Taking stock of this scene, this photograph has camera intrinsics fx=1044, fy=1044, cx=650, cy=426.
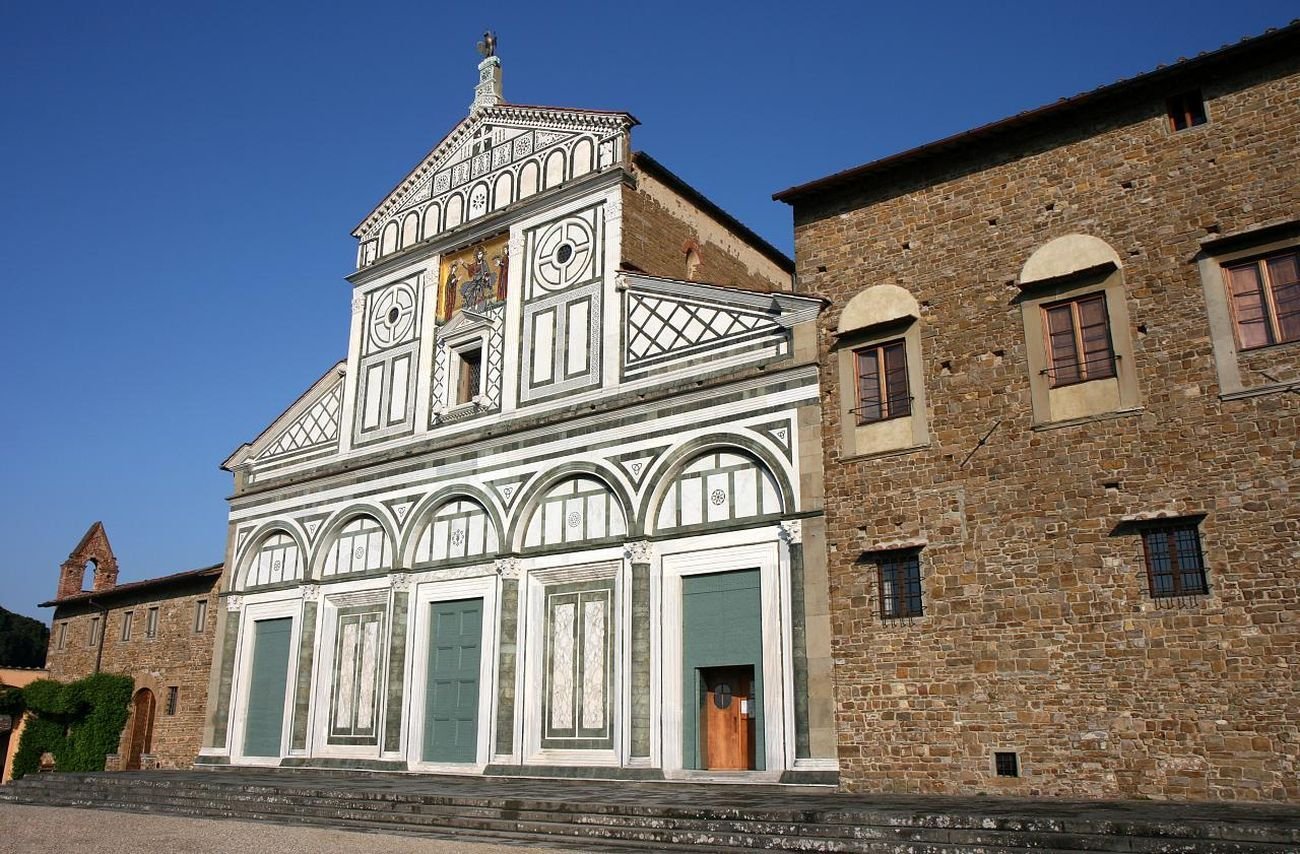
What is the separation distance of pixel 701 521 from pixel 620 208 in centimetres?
674

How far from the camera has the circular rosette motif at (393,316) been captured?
23703 mm

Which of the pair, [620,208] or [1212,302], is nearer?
[1212,302]

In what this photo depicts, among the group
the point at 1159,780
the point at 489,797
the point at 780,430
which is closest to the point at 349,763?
the point at 489,797

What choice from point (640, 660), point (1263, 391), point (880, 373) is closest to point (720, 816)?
point (640, 660)

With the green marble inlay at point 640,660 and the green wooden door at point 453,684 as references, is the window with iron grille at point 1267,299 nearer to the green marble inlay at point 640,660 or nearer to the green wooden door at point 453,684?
the green marble inlay at point 640,660

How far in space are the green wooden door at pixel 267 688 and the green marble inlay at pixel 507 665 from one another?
6.43 meters

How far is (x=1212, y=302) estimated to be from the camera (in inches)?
510

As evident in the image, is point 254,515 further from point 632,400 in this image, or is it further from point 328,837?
point 328,837

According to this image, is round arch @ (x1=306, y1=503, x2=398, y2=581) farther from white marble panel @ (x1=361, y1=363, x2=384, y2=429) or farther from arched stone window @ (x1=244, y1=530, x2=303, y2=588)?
white marble panel @ (x1=361, y1=363, x2=384, y2=429)

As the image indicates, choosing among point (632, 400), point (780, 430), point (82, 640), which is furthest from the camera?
point (82, 640)

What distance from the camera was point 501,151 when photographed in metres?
23.1

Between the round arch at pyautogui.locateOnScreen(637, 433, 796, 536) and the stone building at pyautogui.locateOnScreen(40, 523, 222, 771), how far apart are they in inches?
544

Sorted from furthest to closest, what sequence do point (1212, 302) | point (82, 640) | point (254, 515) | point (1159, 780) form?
point (82, 640) < point (254, 515) < point (1212, 302) < point (1159, 780)

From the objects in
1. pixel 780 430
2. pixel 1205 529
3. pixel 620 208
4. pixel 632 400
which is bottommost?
pixel 1205 529
